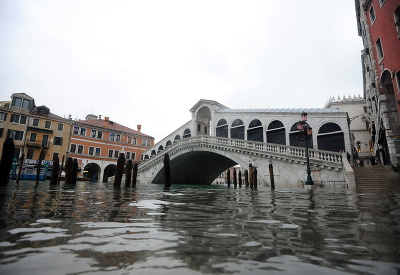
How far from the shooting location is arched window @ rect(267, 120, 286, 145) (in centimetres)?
2291

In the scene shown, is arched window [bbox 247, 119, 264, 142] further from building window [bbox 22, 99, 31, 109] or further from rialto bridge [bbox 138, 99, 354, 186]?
building window [bbox 22, 99, 31, 109]

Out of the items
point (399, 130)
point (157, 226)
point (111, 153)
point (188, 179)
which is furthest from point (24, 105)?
point (399, 130)

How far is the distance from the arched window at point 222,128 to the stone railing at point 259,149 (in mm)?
6705

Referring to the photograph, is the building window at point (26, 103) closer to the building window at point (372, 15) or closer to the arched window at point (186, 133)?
the arched window at point (186, 133)

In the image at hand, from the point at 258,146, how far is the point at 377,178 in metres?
7.79

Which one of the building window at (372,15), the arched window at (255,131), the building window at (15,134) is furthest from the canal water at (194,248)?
the building window at (15,134)

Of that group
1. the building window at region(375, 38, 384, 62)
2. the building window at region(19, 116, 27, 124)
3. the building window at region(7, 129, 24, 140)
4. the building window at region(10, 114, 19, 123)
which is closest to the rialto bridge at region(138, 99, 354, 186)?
the building window at region(375, 38, 384, 62)

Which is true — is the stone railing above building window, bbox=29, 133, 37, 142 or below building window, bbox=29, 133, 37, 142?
below

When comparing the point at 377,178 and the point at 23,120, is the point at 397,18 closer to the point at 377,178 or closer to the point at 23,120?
the point at 377,178

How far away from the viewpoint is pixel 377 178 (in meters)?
11.8

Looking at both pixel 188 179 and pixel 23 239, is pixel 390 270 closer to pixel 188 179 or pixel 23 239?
pixel 23 239

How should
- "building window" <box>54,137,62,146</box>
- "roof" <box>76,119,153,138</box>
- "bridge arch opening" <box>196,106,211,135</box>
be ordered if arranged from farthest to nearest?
"roof" <box>76,119,153,138</box> < "bridge arch opening" <box>196,106,211,135</box> < "building window" <box>54,137,62,146</box>

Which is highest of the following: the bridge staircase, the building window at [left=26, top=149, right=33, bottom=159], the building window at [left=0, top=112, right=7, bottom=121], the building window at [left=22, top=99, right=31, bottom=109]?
the building window at [left=22, top=99, right=31, bottom=109]

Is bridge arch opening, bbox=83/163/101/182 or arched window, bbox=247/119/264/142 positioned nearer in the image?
arched window, bbox=247/119/264/142
